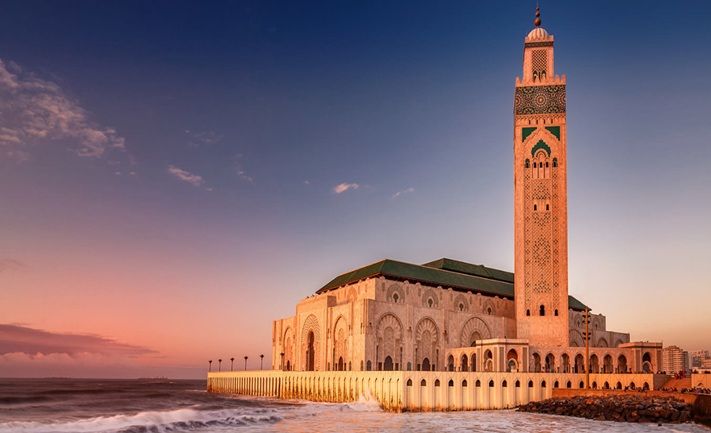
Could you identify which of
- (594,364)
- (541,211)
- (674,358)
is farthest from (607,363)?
(674,358)

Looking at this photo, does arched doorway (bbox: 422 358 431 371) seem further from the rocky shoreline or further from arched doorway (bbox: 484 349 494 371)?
the rocky shoreline

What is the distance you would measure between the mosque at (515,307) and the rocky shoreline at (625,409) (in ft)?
49.4

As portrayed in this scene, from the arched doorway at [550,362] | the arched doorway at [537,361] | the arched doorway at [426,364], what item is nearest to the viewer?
the arched doorway at [537,361]

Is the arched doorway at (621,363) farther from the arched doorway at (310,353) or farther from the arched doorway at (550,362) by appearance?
the arched doorway at (310,353)

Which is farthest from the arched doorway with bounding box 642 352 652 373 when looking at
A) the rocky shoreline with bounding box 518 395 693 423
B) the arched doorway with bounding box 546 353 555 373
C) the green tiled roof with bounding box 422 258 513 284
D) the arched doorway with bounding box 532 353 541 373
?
the green tiled roof with bounding box 422 258 513 284

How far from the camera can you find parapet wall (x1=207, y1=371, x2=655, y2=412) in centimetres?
4572

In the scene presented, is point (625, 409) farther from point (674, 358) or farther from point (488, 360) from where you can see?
point (674, 358)

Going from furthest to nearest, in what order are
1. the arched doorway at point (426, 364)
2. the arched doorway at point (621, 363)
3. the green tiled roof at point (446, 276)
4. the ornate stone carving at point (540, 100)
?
the green tiled roof at point (446, 276) → the ornate stone carving at point (540, 100) → the arched doorway at point (426, 364) → the arched doorway at point (621, 363)

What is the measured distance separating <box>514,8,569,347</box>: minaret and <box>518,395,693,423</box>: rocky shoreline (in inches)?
714

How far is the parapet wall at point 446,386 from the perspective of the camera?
45719mm

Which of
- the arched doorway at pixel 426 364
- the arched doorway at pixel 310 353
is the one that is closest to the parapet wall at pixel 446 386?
the arched doorway at pixel 310 353

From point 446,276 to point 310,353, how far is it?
659 inches

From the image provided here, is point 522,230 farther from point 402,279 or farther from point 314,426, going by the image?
point 314,426

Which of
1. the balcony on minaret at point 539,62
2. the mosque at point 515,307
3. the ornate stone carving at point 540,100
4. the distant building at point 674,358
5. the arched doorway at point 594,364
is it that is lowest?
the distant building at point 674,358
